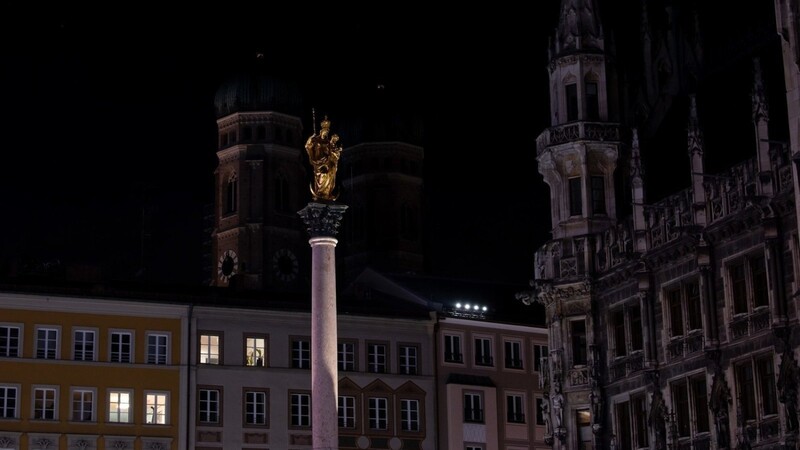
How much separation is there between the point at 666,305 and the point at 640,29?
2037 centimetres

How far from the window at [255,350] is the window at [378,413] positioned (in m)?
6.86

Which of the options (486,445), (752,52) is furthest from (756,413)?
(486,445)

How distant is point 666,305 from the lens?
75.6 metres

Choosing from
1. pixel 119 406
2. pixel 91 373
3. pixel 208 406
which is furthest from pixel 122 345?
pixel 208 406

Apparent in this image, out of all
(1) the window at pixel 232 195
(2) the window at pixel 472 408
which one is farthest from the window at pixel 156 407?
(1) the window at pixel 232 195

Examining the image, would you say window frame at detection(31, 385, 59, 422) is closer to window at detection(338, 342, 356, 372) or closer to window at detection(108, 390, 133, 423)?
window at detection(108, 390, 133, 423)

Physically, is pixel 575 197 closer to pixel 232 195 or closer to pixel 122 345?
pixel 122 345

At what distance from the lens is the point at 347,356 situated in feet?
331

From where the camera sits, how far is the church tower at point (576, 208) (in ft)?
267

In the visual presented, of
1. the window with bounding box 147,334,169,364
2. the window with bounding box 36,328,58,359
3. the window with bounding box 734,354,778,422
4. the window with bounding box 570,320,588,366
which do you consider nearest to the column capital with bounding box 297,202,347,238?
the window with bounding box 734,354,778,422

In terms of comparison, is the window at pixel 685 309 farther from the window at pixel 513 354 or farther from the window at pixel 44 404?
the window at pixel 44 404

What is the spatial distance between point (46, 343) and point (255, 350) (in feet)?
38.5

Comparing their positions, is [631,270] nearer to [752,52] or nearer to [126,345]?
[752,52]

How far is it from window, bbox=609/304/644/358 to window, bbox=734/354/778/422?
8236 millimetres
